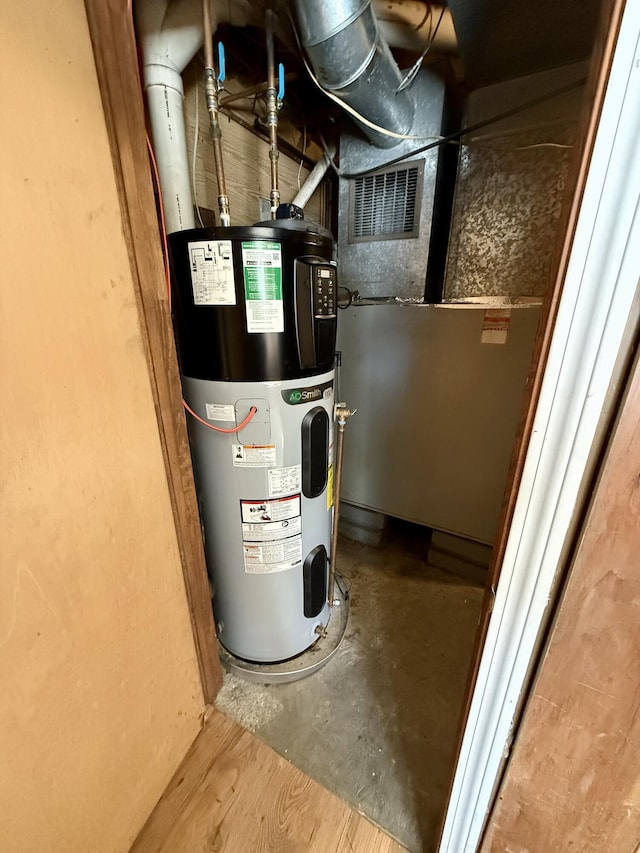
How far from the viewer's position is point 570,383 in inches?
16.2

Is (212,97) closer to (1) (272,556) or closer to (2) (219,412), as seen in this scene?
(2) (219,412)

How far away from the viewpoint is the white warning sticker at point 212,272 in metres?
0.81

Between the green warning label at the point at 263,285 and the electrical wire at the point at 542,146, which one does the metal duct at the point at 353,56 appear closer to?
the electrical wire at the point at 542,146

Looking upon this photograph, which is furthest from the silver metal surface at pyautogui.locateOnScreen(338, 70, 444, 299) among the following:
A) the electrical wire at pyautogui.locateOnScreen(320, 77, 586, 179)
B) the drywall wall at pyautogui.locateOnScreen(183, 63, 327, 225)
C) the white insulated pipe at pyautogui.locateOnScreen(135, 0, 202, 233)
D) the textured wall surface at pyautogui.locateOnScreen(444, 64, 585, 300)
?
the white insulated pipe at pyautogui.locateOnScreen(135, 0, 202, 233)

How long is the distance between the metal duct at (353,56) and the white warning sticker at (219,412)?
1009 mm

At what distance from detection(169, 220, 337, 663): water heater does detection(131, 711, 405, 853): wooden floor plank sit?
0.29 metres

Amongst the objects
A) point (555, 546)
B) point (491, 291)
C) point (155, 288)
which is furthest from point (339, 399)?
point (555, 546)

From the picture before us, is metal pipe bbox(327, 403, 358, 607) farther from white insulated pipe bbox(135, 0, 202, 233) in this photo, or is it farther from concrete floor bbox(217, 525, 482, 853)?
white insulated pipe bbox(135, 0, 202, 233)

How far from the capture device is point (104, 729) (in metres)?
0.74

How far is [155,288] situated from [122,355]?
0.59 ft

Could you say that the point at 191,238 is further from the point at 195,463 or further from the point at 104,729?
the point at 104,729

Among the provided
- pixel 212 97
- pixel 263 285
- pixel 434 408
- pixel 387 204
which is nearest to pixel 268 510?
pixel 263 285

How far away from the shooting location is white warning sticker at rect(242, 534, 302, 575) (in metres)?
1.07

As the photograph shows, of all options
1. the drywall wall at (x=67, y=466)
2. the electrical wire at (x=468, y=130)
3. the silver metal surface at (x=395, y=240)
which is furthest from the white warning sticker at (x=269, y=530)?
the electrical wire at (x=468, y=130)
